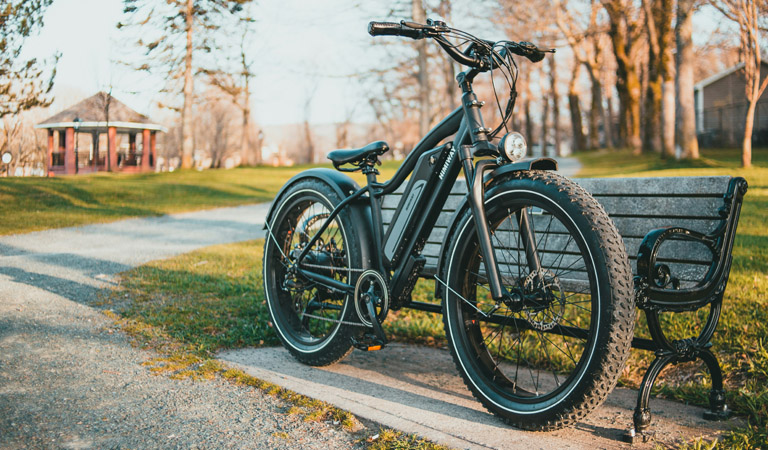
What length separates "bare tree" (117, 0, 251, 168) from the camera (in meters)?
6.88

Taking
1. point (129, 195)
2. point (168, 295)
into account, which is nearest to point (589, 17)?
point (129, 195)

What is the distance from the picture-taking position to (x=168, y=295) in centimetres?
527

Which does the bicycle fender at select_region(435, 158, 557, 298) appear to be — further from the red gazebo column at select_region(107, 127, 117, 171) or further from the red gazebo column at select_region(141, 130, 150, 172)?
the red gazebo column at select_region(141, 130, 150, 172)

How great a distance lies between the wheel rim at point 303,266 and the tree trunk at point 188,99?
496 cm

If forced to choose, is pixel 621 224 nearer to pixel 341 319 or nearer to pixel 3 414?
pixel 341 319

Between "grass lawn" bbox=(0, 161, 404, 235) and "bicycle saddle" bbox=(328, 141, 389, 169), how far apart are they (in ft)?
16.6

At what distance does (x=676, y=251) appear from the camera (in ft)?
10.6

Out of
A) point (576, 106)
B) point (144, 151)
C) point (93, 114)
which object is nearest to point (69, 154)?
point (93, 114)

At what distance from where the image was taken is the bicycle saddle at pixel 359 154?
3.57 m

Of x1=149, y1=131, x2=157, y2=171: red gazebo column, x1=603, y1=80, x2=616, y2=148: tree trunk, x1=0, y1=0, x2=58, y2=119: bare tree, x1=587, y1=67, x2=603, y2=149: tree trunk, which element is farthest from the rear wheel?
x1=603, y1=80, x2=616, y2=148: tree trunk

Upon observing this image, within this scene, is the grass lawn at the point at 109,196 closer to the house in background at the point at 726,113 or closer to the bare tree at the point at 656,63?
the bare tree at the point at 656,63

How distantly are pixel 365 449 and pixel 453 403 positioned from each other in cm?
68

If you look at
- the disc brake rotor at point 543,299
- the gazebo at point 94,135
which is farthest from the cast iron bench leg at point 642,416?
the gazebo at point 94,135

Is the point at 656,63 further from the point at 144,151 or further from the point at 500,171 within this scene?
the point at 500,171
